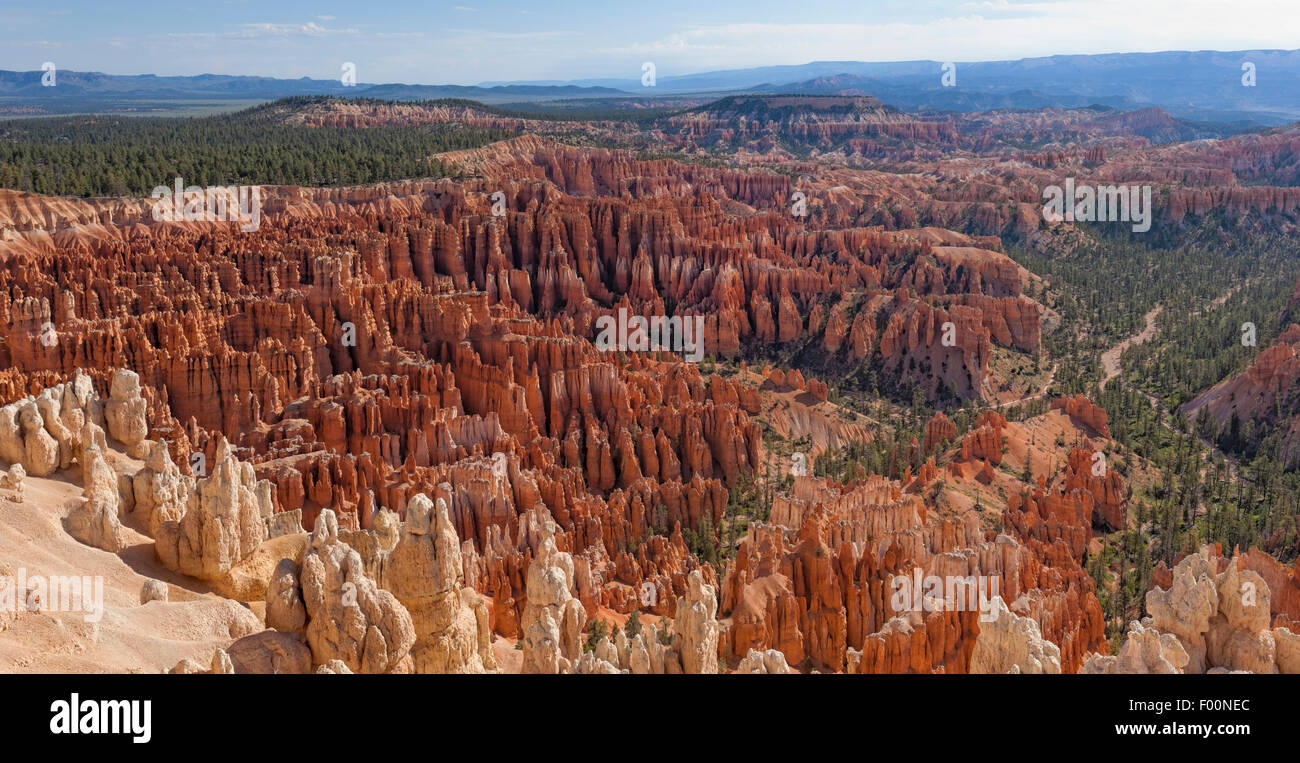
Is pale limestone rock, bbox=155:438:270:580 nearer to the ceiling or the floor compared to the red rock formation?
nearer to the ceiling

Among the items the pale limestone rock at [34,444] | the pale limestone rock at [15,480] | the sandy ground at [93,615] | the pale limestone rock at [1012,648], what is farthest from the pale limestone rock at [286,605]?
the pale limestone rock at [1012,648]

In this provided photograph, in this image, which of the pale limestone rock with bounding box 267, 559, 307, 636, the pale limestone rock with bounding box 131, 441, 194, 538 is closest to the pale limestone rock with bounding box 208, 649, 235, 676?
the pale limestone rock with bounding box 267, 559, 307, 636

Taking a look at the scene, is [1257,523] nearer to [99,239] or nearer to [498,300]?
[498,300]

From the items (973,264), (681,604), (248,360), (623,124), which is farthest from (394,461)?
(623,124)

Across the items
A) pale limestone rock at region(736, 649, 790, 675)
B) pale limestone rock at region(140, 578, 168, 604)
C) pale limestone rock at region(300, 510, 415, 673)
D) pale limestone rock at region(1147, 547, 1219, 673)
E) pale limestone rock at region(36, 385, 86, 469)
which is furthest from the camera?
pale limestone rock at region(36, 385, 86, 469)

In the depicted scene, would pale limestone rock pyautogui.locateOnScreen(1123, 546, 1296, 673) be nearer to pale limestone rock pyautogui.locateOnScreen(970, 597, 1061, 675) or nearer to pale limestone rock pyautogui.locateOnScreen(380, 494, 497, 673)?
pale limestone rock pyautogui.locateOnScreen(970, 597, 1061, 675)

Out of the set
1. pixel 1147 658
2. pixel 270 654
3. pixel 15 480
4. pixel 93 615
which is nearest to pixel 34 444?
pixel 15 480
